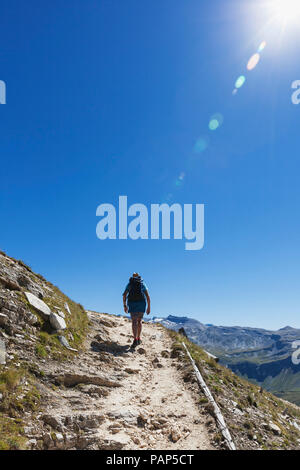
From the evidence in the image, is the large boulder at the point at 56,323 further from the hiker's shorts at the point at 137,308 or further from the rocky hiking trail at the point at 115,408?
the hiker's shorts at the point at 137,308

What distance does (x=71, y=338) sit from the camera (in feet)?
37.9

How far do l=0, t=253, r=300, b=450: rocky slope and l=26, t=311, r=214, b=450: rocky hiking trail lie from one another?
0.08 feet

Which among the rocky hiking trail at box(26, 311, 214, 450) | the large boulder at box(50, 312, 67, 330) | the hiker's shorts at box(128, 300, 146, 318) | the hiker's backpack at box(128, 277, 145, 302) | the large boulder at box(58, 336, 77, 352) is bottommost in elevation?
the rocky hiking trail at box(26, 311, 214, 450)

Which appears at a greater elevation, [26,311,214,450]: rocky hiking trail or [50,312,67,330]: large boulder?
[50,312,67,330]: large boulder

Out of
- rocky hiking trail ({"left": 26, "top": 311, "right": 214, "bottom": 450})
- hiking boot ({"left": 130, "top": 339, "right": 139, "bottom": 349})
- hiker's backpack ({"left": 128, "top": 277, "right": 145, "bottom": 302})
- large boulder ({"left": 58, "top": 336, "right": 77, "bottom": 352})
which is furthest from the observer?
hiking boot ({"left": 130, "top": 339, "right": 139, "bottom": 349})

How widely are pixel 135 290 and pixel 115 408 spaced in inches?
295

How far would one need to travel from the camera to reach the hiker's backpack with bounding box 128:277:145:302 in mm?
14797

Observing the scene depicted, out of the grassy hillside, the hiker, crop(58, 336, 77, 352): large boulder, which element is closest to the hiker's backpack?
the hiker

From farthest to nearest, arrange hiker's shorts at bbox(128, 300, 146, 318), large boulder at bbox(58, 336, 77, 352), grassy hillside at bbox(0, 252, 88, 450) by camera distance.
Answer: hiker's shorts at bbox(128, 300, 146, 318)
large boulder at bbox(58, 336, 77, 352)
grassy hillside at bbox(0, 252, 88, 450)

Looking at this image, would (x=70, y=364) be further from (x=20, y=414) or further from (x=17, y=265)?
(x=17, y=265)

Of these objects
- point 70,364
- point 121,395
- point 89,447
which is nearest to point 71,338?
point 70,364

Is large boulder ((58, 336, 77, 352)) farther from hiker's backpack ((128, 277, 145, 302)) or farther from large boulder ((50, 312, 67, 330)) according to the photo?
hiker's backpack ((128, 277, 145, 302))

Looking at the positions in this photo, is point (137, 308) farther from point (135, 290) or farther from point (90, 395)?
point (90, 395)
